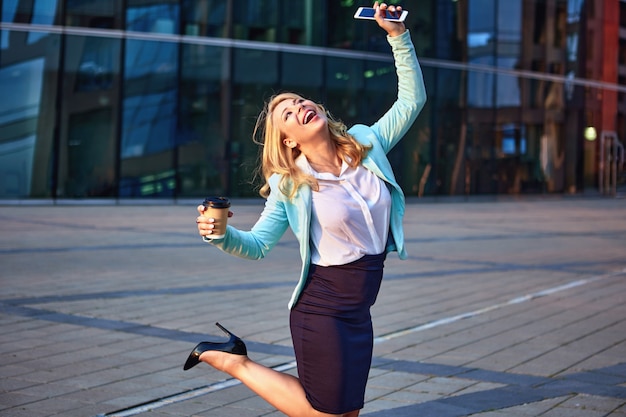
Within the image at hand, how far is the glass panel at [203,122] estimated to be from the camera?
2380cm

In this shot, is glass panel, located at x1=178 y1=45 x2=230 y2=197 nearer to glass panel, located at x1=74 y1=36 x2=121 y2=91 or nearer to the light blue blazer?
glass panel, located at x1=74 y1=36 x2=121 y2=91

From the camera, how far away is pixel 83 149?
22.6 m

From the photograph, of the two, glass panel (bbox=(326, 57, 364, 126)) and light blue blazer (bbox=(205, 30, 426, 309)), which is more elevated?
glass panel (bbox=(326, 57, 364, 126))

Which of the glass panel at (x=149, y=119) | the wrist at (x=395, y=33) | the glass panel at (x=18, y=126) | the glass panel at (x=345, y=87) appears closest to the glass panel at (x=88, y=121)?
the glass panel at (x=149, y=119)

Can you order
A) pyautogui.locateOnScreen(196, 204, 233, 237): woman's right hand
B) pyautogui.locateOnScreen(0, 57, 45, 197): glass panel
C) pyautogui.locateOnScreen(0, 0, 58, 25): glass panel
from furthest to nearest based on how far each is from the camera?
pyautogui.locateOnScreen(0, 0, 58, 25): glass panel → pyautogui.locateOnScreen(0, 57, 45, 197): glass panel → pyautogui.locateOnScreen(196, 204, 233, 237): woman's right hand

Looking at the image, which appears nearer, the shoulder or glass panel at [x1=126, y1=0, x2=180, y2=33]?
the shoulder

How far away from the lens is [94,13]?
23.1m

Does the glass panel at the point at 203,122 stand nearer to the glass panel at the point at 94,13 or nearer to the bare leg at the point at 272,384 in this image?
the glass panel at the point at 94,13

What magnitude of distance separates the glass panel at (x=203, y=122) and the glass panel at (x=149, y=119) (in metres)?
0.31

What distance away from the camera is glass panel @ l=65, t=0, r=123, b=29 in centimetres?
2281

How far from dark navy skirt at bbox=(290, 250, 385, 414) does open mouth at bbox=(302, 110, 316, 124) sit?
56cm

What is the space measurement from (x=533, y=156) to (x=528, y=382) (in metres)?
26.3

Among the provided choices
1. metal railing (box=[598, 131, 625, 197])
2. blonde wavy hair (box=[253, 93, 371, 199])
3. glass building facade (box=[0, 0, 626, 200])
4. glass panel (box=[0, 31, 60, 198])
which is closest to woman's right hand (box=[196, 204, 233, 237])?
blonde wavy hair (box=[253, 93, 371, 199])

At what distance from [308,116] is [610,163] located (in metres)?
33.1
